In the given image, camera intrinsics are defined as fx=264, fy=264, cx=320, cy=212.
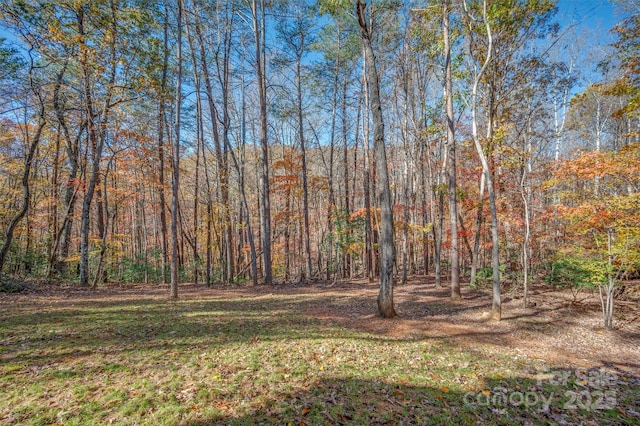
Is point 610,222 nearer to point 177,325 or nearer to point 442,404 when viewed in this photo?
point 442,404

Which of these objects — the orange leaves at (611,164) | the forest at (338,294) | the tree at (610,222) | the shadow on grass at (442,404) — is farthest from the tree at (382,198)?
the orange leaves at (611,164)

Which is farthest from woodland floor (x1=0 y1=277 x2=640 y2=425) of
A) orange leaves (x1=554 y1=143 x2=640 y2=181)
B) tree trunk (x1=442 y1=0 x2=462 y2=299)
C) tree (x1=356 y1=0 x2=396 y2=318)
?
orange leaves (x1=554 y1=143 x2=640 y2=181)

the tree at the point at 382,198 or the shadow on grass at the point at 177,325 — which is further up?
the tree at the point at 382,198

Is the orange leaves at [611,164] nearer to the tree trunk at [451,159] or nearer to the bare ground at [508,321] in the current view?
the tree trunk at [451,159]

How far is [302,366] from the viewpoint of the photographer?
4.35 meters

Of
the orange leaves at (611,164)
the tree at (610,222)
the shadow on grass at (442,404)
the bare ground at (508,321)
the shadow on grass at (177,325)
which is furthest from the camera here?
the orange leaves at (611,164)

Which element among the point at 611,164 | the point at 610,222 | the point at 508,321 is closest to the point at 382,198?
the point at 508,321

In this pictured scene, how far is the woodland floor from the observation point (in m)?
3.21

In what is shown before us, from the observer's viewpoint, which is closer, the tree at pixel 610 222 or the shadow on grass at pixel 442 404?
the shadow on grass at pixel 442 404

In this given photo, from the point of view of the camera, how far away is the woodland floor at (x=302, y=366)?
3.21m

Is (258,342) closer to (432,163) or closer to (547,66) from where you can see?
(547,66)

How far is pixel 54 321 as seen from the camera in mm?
5855

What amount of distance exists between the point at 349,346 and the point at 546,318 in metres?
7.06

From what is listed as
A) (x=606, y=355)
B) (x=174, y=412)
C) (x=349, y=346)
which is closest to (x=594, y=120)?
(x=606, y=355)
